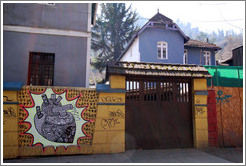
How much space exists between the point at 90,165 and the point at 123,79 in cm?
316

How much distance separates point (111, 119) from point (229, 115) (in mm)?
4897

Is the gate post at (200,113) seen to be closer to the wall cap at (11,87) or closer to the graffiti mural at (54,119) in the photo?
the graffiti mural at (54,119)

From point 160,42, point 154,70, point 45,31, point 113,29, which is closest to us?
point 154,70

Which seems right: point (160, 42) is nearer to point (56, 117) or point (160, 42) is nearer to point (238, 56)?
point (238, 56)

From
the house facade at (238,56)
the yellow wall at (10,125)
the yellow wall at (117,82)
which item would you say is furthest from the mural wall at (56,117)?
the house facade at (238,56)

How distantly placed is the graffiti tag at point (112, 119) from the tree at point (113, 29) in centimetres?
2258

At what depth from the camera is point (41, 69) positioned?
8.86 m

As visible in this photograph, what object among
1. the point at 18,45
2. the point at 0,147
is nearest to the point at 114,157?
the point at 0,147

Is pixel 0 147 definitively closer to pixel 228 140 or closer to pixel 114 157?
pixel 114 157

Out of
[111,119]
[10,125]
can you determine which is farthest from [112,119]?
[10,125]

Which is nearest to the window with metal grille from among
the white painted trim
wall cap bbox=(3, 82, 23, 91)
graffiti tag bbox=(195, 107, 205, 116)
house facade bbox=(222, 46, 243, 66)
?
the white painted trim

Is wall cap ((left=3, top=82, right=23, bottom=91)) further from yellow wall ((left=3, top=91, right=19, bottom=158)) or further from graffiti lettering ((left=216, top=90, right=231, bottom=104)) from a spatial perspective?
graffiti lettering ((left=216, top=90, right=231, bottom=104))

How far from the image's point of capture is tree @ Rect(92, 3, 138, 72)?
29.4 metres

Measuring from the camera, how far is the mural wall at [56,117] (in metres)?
6.43
